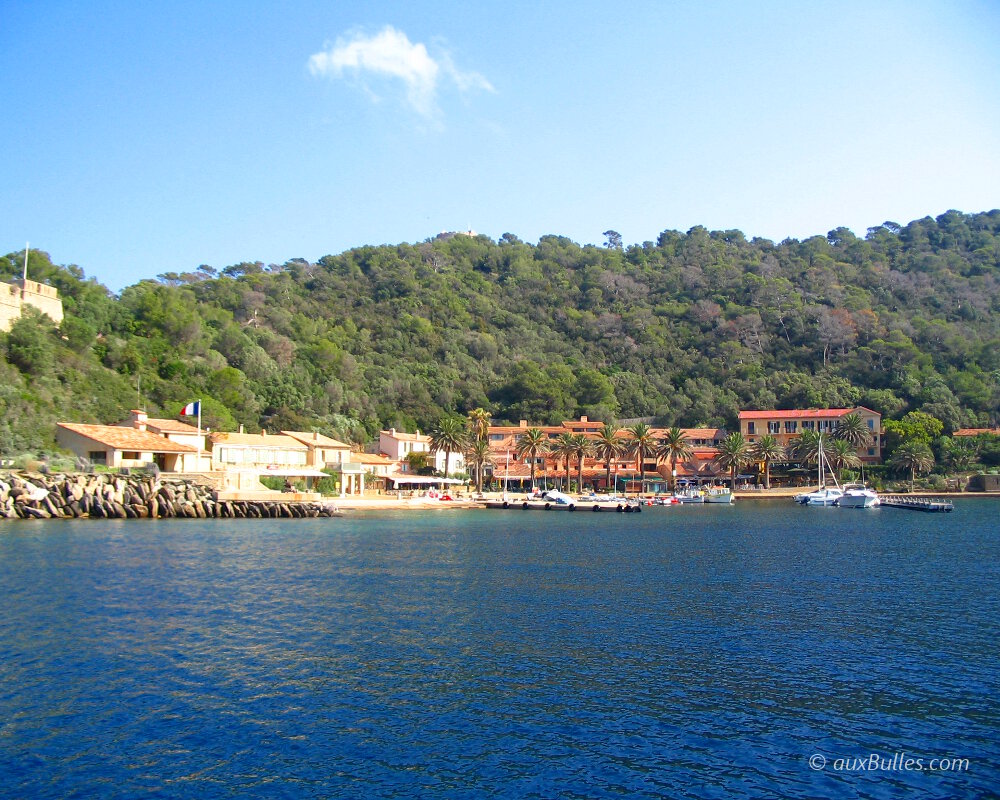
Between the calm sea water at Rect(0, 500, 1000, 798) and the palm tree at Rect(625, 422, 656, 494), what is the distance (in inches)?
2139

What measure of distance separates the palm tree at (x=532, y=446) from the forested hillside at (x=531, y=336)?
17.3m

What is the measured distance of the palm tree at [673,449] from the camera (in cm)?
8781

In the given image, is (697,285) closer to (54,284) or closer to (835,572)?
(54,284)

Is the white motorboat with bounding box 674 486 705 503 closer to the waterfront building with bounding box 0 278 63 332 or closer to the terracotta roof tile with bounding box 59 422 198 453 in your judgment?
the terracotta roof tile with bounding box 59 422 198 453

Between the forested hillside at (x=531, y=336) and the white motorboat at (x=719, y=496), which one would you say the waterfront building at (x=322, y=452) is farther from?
the white motorboat at (x=719, y=496)

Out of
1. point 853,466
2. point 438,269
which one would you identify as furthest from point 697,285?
point 853,466

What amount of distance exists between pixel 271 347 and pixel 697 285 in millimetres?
76988

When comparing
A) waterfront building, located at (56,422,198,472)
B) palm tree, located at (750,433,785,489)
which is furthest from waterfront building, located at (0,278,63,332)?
palm tree, located at (750,433,785,489)

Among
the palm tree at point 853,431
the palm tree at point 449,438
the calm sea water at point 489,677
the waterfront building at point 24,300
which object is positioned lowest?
the calm sea water at point 489,677

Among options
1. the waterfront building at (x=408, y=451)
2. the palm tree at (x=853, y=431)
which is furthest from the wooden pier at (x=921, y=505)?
the waterfront building at (x=408, y=451)

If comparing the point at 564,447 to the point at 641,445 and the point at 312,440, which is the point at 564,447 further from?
the point at 312,440

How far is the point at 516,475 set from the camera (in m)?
96.5

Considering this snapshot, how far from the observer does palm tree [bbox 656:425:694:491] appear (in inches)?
3457

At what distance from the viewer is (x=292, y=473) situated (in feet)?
215
